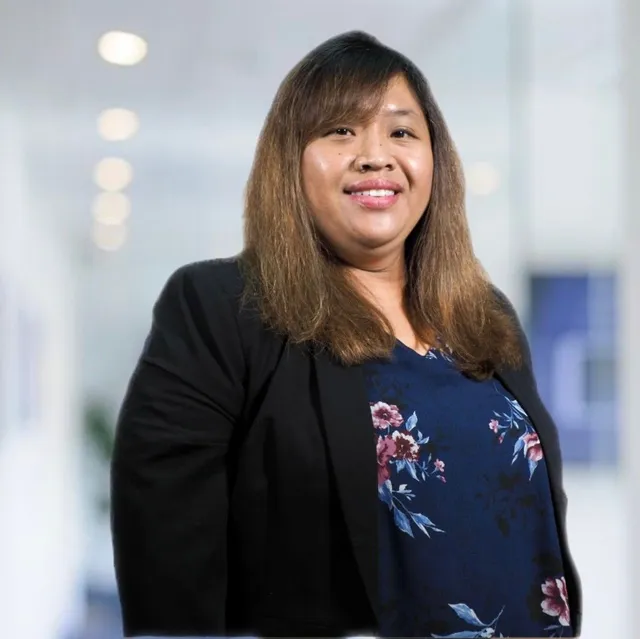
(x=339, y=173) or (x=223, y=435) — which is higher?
(x=339, y=173)

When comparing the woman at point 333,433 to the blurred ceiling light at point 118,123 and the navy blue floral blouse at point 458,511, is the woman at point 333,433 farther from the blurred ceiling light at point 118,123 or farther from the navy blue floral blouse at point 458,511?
the blurred ceiling light at point 118,123

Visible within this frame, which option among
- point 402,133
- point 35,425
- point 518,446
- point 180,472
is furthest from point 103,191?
point 518,446

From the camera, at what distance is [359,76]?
1.27 metres

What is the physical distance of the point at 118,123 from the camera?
6.67ft

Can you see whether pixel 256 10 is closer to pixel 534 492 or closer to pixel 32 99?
pixel 32 99

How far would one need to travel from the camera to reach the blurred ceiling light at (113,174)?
205cm

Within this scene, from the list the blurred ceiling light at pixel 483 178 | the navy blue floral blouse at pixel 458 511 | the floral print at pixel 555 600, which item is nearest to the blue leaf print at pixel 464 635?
the navy blue floral blouse at pixel 458 511

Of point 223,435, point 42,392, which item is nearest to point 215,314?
point 223,435

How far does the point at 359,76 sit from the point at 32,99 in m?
1.03

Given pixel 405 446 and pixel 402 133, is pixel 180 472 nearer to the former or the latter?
pixel 405 446

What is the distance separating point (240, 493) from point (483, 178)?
124cm

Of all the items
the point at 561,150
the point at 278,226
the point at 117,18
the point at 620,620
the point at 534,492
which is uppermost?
the point at 117,18

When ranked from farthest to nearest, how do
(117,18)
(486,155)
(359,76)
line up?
1. (486,155)
2. (117,18)
3. (359,76)

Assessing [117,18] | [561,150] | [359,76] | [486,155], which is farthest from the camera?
[561,150]
